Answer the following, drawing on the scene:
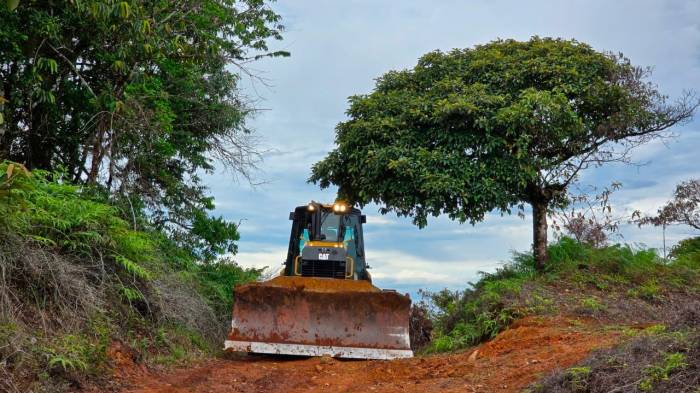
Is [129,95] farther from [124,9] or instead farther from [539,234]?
[539,234]

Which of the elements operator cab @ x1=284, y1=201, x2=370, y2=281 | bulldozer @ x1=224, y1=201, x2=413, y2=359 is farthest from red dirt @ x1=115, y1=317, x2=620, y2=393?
operator cab @ x1=284, y1=201, x2=370, y2=281

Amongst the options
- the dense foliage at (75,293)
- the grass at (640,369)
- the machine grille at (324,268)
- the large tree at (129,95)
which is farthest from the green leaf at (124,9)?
the grass at (640,369)

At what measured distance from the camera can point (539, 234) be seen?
48.2 feet

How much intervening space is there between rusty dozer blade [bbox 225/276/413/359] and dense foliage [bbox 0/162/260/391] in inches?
39.8

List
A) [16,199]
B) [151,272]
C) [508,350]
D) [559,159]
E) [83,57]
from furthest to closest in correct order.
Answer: [559,159]
[83,57]
[151,272]
[508,350]
[16,199]

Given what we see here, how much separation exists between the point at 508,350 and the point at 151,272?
5.24 metres

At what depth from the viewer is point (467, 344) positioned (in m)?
11.8

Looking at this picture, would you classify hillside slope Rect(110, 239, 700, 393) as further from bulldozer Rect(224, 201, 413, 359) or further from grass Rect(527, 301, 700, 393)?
bulldozer Rect(224, 201, 413, 359)

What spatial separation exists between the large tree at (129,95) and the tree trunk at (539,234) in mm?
6648

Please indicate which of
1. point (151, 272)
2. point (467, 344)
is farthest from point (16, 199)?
point (467, 344)

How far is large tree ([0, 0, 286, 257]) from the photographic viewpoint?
11.2m

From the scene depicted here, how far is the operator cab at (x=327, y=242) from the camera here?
12008 millimetres

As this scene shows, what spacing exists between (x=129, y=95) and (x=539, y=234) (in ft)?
29.6

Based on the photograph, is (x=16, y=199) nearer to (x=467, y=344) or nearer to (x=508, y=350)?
(x=508, y=350)
